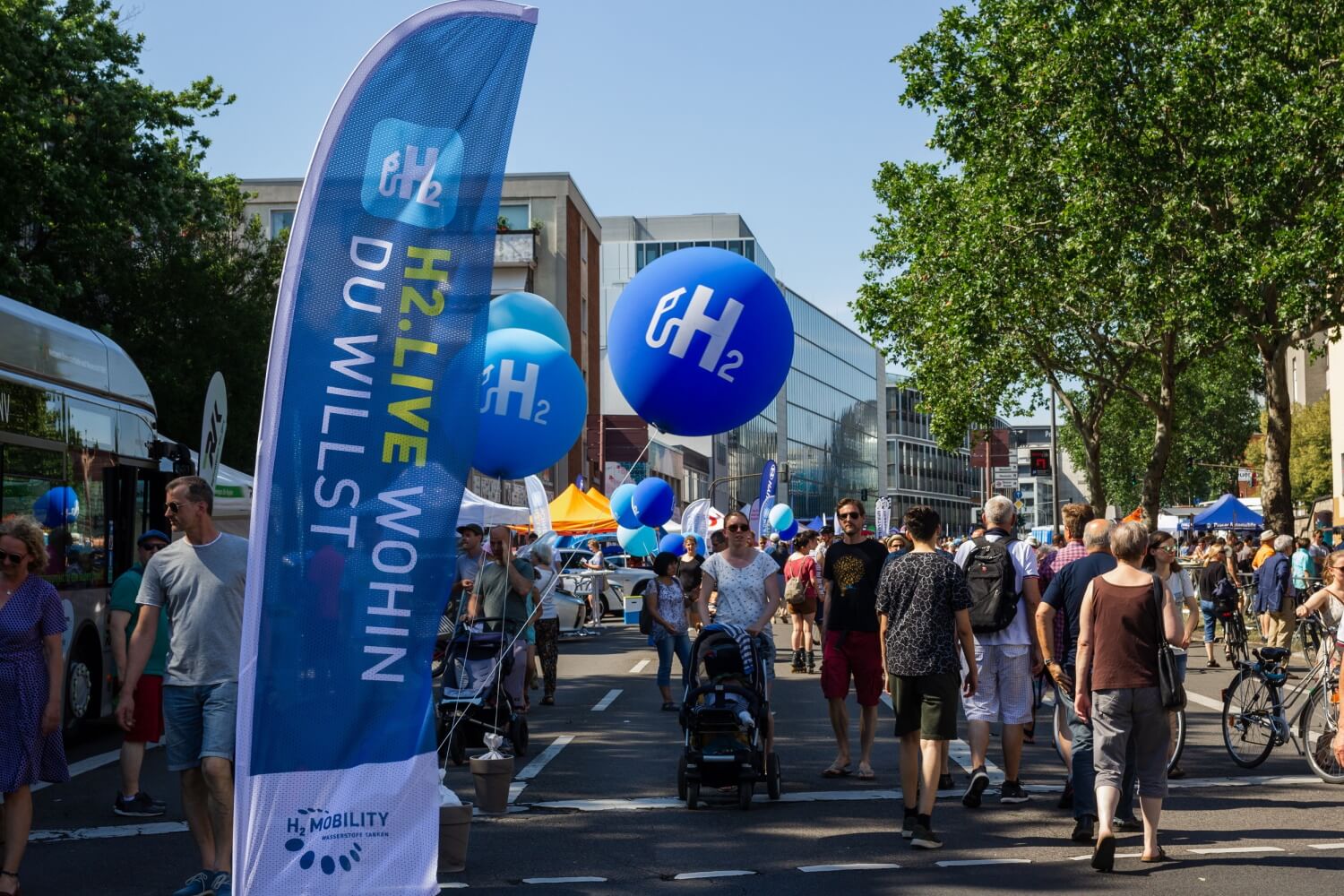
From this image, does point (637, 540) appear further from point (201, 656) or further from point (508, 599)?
point (201, 656)

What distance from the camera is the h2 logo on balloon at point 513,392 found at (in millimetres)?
11945

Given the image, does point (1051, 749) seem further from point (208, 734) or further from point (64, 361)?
point (64, 361)

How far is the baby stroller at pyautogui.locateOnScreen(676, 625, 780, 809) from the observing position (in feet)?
31.9

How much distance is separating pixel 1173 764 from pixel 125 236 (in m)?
22.0

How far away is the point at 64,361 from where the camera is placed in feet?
44.8

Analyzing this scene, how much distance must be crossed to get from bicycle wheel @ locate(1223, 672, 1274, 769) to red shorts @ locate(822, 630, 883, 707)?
2.78 meters

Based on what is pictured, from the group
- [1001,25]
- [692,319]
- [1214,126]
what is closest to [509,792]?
[692,319]

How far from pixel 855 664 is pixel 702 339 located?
2.48 metres

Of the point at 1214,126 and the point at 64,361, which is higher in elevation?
the point at 1214,126

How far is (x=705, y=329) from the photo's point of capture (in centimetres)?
1012

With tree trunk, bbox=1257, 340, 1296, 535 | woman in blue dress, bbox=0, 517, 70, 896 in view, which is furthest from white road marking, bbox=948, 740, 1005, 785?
tree trunk, bbox=1257, 340, 1296, 535

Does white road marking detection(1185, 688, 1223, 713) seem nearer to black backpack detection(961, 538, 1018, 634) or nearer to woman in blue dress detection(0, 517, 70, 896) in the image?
black backpack detection(961, 538, 1018, 634)

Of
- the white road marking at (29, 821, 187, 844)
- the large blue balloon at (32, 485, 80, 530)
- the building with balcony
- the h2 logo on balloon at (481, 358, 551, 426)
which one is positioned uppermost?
the building with balcony

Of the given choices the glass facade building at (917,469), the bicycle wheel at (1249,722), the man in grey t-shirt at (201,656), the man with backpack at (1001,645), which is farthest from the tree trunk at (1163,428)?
the glass facade building at (917,469)
